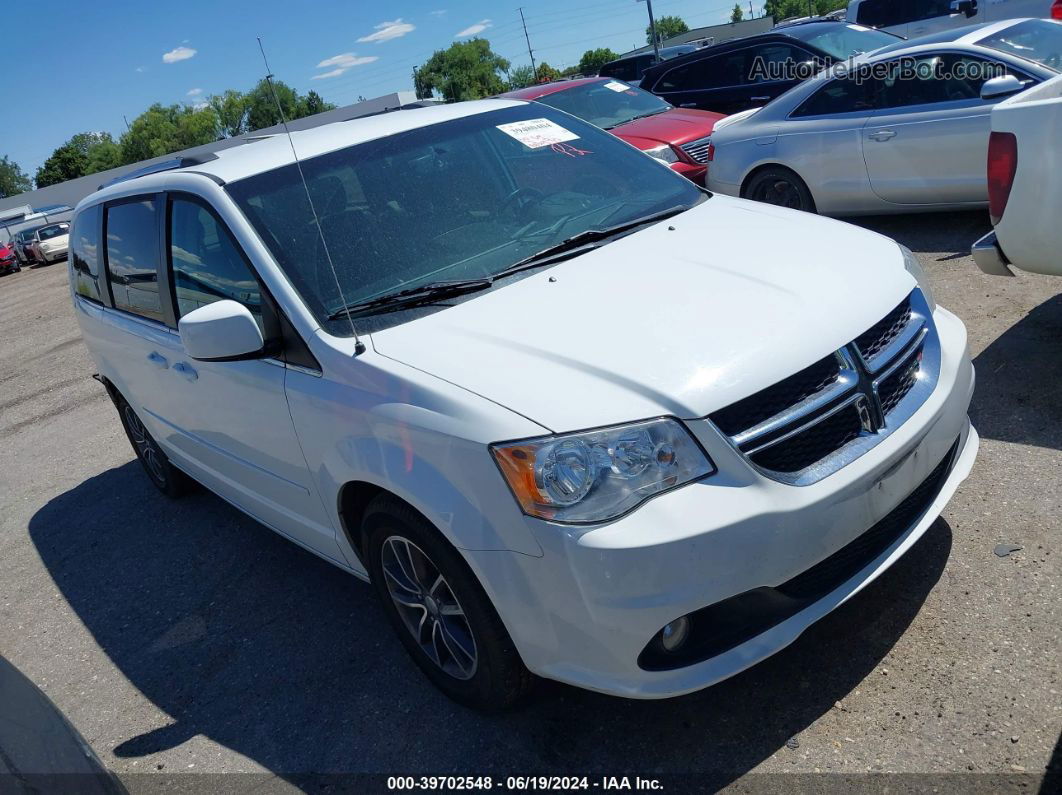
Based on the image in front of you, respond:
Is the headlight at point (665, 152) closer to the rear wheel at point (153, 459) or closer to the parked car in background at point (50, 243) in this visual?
the rear wheel at point (153, 459)

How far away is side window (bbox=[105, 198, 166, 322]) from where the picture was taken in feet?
14.0

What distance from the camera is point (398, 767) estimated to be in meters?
3.02

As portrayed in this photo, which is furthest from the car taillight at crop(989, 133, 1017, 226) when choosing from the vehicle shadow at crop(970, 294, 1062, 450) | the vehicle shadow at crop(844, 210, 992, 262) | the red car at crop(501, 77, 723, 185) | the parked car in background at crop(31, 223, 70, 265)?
the parked car in background at crop(31, 223, 70, 265)

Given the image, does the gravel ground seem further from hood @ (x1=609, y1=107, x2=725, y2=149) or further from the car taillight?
hood @ (x1=609, y1=107, x2=725, y2=149)

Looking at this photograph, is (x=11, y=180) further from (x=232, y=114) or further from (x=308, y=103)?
(x=308, y=103)

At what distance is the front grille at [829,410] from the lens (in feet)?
8.39

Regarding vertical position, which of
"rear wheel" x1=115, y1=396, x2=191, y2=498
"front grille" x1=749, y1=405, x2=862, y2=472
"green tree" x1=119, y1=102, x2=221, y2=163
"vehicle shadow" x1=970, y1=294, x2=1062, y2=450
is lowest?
"vehicle shadow" x1=970, y1=294, x2=1062, y2=450

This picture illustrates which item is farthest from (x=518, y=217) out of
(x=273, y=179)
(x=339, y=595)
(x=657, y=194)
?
(x=339, y=595)

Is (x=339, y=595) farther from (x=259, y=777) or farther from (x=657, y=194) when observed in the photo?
(x=657, y=194)

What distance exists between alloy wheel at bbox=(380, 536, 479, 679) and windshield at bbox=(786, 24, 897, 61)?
30.6ft

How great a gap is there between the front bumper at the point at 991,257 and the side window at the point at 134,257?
12.9 ft

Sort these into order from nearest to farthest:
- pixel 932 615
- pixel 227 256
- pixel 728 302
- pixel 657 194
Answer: pixel 728 302, pixel 932 615, pixel 227 256, pixel 657 194

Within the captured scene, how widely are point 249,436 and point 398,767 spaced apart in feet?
4.71

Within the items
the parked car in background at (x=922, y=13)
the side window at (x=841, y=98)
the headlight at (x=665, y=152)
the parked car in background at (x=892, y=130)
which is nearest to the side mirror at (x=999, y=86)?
the parked car in background at (x=892, y=130)
